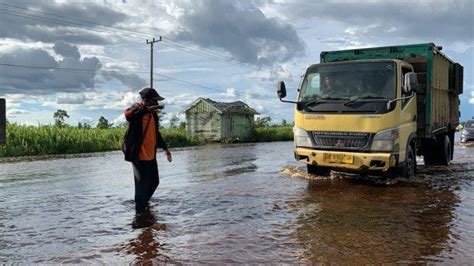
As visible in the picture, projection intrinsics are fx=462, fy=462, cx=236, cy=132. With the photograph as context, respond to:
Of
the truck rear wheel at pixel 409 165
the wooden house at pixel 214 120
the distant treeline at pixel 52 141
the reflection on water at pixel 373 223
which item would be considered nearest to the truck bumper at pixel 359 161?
→ the reflection on water at pixel 373 223

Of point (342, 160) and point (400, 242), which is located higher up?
point (342, 160)

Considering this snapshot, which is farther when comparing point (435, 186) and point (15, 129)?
point (15, 129)

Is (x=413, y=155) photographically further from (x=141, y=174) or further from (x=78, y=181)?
(x=78, y=181)

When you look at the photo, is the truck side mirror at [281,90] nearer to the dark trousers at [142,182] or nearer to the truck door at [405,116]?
the truck door at [405,116]

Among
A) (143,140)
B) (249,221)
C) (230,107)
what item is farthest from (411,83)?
(230,107)

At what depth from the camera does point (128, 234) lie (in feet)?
18.7

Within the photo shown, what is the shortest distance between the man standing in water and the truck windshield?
148 inches

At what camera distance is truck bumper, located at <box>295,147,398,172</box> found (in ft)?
28.3

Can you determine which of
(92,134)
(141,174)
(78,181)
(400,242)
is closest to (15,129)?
(92,134)

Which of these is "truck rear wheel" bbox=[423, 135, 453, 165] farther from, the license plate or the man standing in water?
the man standing in water

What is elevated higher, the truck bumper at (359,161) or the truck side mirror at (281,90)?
the truck side mirror at (281,90)

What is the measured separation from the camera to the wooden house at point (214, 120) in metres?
36.6

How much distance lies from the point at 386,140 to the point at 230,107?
30.0 meters

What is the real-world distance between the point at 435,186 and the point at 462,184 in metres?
0.84
